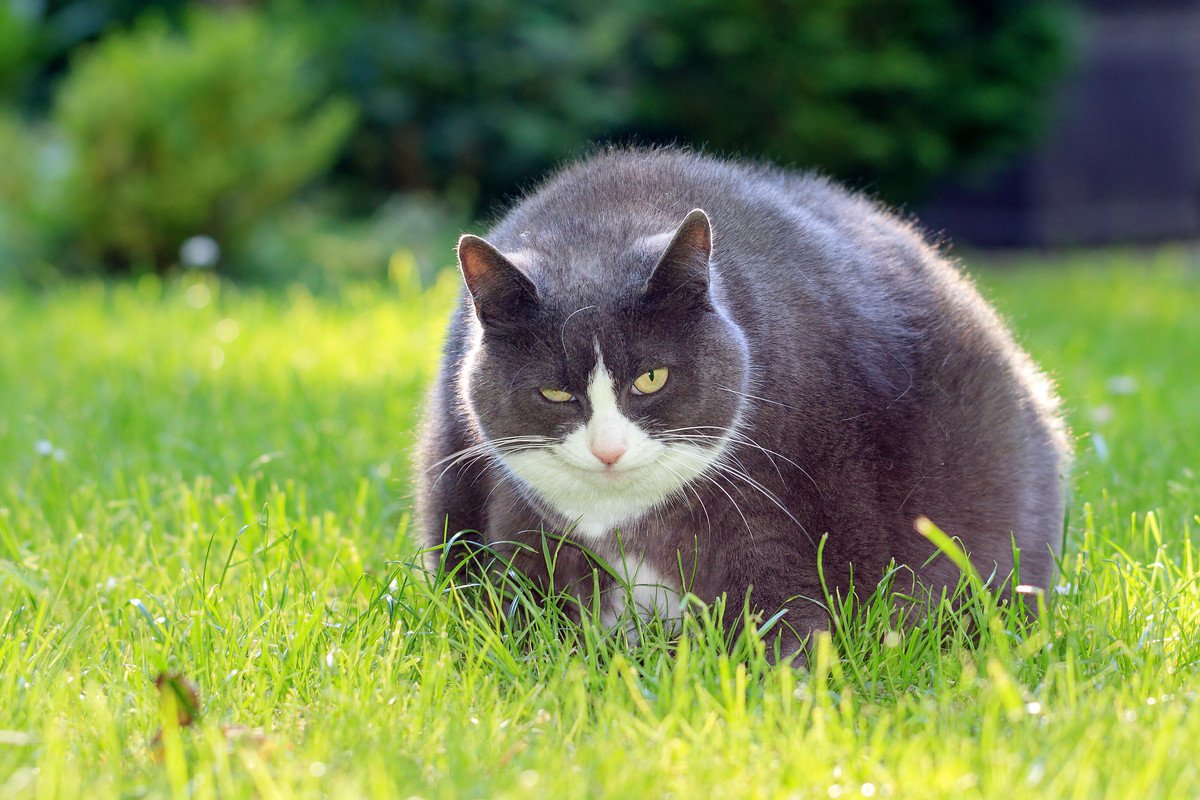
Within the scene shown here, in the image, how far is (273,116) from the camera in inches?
257

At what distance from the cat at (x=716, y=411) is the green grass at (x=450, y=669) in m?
0.13

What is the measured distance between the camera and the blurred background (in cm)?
637

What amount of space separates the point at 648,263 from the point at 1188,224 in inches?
395

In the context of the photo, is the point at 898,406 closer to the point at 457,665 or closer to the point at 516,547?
the point at 516,547

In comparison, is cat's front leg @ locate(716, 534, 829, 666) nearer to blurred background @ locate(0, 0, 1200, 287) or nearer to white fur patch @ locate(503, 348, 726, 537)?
A: white fur patch @ locate(503, 348, 726, 537)

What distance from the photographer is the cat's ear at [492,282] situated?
6.76 feet

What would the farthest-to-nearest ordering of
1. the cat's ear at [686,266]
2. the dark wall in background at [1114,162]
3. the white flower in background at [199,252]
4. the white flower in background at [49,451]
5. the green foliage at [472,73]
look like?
the dark wall in background at [1114,162], the green foliage at [472,73], the white flower in background at [199,252], the white flower in background at [49,451], the cat's ear at [686,266]

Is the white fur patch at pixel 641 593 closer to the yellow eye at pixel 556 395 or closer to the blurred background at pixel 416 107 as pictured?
the yellow eye at pixel 556 395

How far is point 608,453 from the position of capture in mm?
2051

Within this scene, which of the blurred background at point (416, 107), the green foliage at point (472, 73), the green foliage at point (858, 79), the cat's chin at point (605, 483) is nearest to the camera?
the cat's chin at point (605, 483)

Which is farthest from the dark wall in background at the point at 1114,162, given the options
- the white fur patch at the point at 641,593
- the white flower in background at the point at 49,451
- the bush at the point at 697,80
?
the white fur patch at the point at 641,593

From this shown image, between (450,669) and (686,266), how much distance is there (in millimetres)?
713

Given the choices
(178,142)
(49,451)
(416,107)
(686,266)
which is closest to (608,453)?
(686,266)

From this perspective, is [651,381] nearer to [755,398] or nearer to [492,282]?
[755,398]
